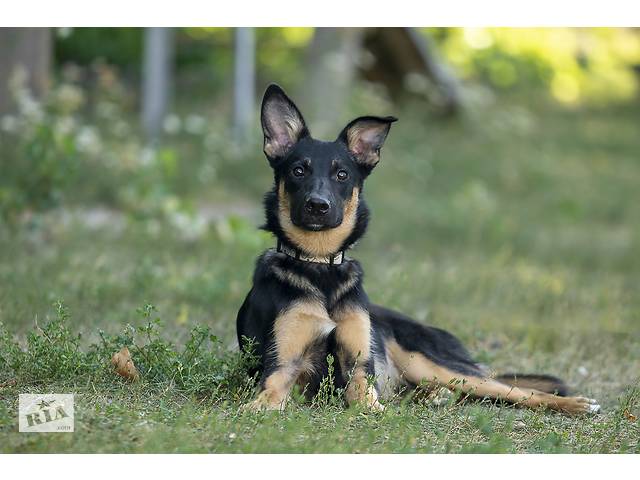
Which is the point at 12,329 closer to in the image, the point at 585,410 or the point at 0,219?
the point at 0,219

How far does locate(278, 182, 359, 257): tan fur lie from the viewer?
575cm

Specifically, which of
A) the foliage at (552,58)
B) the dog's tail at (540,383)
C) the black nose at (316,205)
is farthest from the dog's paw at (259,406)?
the foliage at (552,58)

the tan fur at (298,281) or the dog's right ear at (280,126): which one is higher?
the dog's right ear at (280,126)

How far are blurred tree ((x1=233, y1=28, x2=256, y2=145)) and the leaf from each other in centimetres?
945

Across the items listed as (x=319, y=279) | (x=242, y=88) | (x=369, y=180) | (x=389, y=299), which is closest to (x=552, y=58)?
(x=369, y=180)

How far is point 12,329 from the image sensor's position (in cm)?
673

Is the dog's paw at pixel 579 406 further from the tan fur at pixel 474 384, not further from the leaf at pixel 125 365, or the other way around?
the leaf at pixel 125 365

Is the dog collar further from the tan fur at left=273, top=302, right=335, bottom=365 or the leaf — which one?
the leaf

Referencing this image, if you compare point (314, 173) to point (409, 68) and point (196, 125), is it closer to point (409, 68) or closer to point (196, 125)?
point (196, 125)

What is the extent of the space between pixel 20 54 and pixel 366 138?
6270 mm

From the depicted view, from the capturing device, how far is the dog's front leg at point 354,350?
546 cm

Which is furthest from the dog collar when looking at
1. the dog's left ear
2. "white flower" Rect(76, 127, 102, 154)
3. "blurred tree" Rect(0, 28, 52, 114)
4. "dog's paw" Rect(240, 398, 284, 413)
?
"blurred tree" Rect(0, 28, 52, 114)

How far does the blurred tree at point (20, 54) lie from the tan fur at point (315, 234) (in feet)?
20.2

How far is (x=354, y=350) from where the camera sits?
5516 mm
